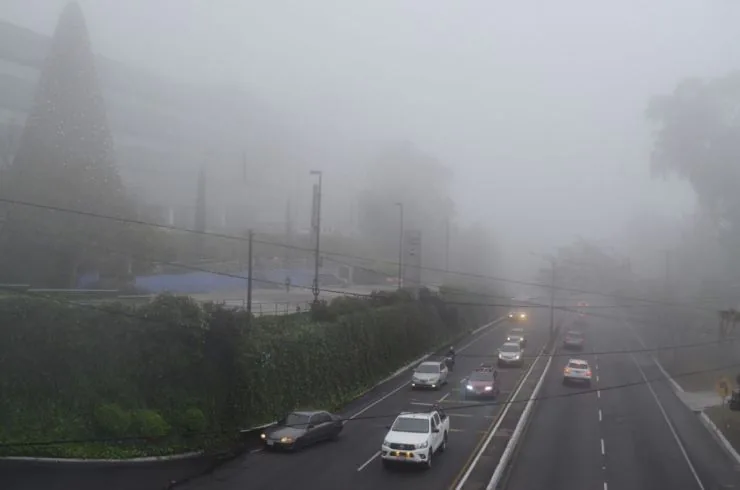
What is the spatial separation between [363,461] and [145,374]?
5.75m

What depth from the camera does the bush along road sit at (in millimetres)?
15570

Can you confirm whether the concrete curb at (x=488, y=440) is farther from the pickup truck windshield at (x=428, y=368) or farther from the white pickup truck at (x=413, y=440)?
the pickup truck windshield at (x=428, y=368)

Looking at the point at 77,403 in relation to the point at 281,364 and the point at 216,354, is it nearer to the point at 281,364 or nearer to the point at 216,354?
the point at 216,354

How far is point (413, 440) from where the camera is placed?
1584 cm

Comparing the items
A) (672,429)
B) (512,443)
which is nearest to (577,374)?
(672,429)

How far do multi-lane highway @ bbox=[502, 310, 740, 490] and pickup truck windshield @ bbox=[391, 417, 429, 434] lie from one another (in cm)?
213

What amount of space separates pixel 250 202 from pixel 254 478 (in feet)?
119

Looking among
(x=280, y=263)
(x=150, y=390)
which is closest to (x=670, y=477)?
(x=150, y=390)

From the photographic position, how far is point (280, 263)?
137 ft

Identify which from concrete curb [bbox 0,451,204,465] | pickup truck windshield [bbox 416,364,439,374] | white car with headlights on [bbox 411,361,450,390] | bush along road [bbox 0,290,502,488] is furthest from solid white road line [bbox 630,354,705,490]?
concrete curb [bbox 0,451,204,465]

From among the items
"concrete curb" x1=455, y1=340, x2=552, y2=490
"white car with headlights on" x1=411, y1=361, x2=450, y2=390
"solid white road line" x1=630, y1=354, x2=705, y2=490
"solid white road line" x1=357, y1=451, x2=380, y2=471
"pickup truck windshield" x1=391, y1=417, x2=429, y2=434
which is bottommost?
"solid white road line" x1=630, y1=354, x2=705, y2=490

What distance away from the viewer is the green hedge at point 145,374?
15.7 m

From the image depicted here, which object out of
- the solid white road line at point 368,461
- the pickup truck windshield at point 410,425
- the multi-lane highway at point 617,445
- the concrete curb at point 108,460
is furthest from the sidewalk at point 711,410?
the concrete curb at point 108,460

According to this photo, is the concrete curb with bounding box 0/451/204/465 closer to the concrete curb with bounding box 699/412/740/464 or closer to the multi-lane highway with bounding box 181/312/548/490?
the multi-lane highway with bounding box 181/312/548/490
